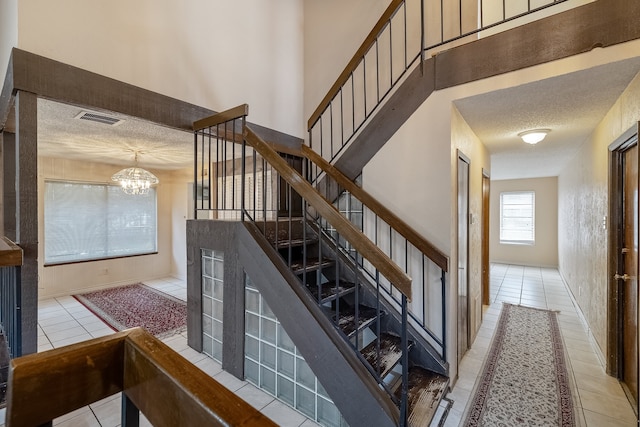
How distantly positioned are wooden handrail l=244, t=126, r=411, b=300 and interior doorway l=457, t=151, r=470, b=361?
4.51 ft

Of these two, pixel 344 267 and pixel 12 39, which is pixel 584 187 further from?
pixel 12 39

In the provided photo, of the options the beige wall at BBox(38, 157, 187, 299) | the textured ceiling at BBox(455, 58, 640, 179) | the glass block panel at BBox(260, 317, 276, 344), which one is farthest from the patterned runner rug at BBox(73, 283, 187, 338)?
the textured ceiling at BBox(455, 58, 640, 179)

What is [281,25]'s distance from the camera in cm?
389

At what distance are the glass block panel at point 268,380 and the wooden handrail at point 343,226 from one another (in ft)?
4.66

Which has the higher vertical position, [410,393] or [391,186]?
[391,186]

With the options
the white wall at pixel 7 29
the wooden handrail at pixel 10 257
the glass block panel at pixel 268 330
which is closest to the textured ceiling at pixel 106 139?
the white wall at pixel 7 29

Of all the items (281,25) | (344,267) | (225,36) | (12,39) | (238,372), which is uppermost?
(281,25)

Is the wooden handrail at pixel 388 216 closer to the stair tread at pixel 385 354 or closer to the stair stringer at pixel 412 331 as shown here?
the stair stringer at pixel 412 331

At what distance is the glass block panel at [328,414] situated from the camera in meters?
1.99

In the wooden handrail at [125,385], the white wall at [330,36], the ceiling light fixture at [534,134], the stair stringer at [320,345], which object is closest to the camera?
the wooden handrail at [125,385]

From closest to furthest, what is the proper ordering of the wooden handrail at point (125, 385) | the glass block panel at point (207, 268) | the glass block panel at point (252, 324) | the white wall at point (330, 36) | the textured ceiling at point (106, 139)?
1. the wooden handrail at point (125, 385)
2. the glass block panel at point (252, 324)
3. the textured ceiling at point (106, 139)
4. the glass block panel at point (207, 268)
5. the white wall at point (330, 36)

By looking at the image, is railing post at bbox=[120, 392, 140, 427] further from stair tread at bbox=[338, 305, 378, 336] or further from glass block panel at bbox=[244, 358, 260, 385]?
glass block panel at bbox=[244, 358, 260, 385]

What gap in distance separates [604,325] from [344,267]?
2.51m

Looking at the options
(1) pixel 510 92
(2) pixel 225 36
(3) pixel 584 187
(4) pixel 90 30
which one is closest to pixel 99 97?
(4) pixel 90 30
